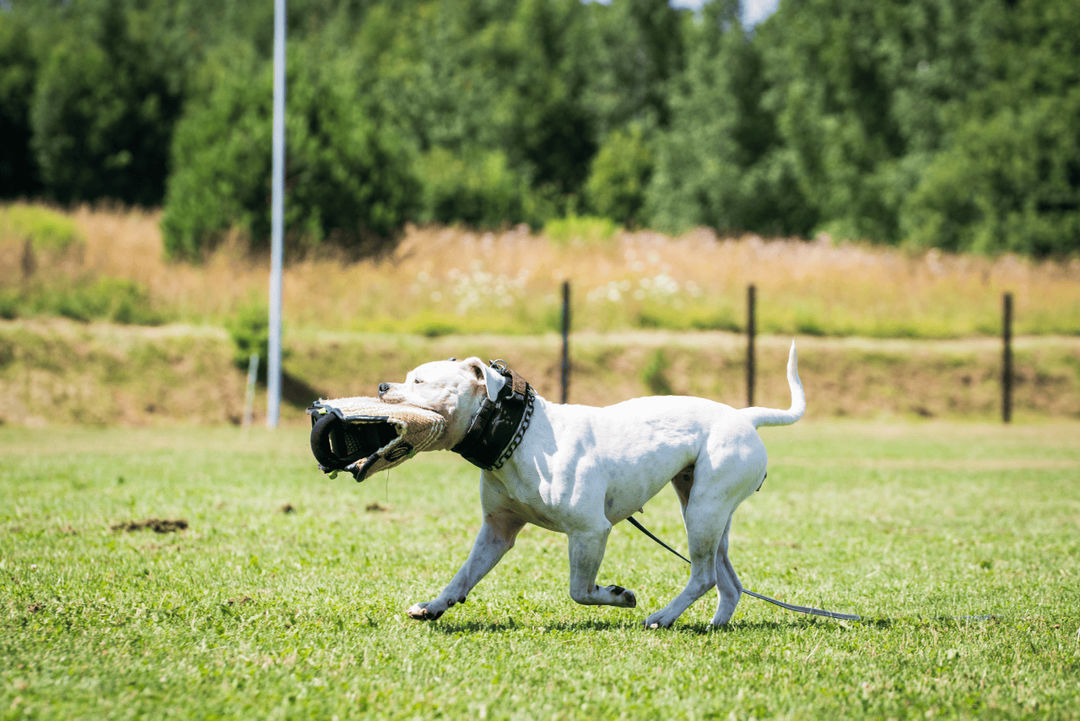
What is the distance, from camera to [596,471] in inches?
229

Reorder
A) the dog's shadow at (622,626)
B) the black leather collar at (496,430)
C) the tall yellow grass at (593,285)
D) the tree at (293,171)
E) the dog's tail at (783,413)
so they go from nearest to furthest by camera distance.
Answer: the black leather collar at (496,430) → the dog's shadow at (622,626) → the dog's tail at (783,413) → the tall yellow grass at (593,285) → the tree at (293,171)

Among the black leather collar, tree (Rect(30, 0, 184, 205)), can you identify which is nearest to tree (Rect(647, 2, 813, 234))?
tree (Rect(30, 0, 184, 205))

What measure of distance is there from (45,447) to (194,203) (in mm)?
13845

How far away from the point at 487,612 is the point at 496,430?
128 cm

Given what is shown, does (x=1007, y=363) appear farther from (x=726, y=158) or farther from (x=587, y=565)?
(x=726, y=158)

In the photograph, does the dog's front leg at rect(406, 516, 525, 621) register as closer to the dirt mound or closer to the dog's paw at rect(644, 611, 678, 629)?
the dog's paw at rect(644, 611, 678, 629)

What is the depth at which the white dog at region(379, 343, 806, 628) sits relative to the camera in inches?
225

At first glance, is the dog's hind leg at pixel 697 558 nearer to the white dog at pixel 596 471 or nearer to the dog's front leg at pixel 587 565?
the white dog at pixel 596 471

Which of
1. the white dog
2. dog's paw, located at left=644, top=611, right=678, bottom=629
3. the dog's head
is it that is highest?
the dog's head

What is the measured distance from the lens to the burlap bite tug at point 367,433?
5.35 meters

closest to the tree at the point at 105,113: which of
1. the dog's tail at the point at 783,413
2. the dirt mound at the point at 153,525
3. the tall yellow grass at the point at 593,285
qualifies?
the tall yellow grass at the point at 593,285

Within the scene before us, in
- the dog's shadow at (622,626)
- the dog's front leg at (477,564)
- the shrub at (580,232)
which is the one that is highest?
the shrub at (580,232)

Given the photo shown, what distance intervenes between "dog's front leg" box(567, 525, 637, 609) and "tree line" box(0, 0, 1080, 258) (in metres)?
25.7

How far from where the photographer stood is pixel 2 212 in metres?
31.7
